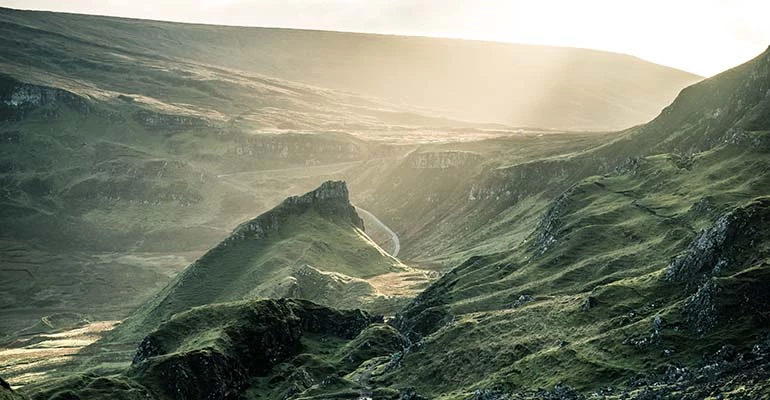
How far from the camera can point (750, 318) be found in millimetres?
84125

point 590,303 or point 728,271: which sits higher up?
point 728,271

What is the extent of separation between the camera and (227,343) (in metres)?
136

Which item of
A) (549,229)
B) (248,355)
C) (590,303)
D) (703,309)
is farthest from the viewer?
(549,229)

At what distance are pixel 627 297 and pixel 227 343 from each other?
7293 cm

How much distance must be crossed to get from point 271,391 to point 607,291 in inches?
2473

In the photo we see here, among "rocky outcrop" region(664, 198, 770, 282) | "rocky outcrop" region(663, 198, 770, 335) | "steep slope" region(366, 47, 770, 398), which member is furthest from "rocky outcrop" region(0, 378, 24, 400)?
"rocky outcrop" region(664, 198, 770, 282)

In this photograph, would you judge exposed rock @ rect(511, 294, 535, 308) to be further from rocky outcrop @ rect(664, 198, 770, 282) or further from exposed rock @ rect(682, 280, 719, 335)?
exposed rock @ rect(682, 280, 719, 335)

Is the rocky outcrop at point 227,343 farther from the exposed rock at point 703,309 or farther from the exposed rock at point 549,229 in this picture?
the exposed rock at point 703,309

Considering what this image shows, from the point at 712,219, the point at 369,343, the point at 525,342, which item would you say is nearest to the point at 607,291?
the point at 525,342

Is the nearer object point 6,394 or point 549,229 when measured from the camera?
point 6,394

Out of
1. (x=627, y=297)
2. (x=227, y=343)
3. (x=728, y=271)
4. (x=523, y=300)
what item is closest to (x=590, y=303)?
(x=627, y=297)

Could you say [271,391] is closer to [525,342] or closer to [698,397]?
[525,342]

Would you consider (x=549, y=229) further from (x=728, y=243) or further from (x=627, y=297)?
(x=728, y=243)

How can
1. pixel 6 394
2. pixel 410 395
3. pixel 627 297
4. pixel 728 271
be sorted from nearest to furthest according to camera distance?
pixel 6 394 → pixel 728 271 → pixel 410 395 → pixel 627 297
